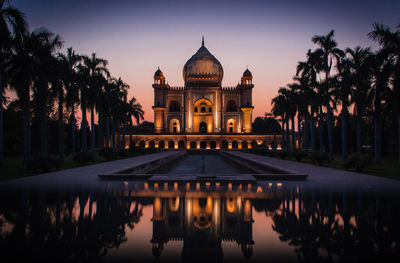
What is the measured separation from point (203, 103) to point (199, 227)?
57.2 metres

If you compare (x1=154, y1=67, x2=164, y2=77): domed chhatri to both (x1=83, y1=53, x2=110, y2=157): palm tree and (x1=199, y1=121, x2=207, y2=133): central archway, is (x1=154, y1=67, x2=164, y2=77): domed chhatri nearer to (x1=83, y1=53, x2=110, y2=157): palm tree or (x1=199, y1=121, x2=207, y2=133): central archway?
(x1=199, y1=121, x2=207, y2=133): central archway

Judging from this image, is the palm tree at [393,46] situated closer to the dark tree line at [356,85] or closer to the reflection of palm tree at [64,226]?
the dark tree line at [356,85]

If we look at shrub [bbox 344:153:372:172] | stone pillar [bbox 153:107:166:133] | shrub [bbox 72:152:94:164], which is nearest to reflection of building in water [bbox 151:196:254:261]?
shrub [bbox 344:153:372:172]

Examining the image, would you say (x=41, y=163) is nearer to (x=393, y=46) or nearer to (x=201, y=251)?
(x=201, y=251)

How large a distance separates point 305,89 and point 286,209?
2793 centimetres

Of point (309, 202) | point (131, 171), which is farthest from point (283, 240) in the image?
point (131, 171)

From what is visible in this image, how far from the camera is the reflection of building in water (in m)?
4.37

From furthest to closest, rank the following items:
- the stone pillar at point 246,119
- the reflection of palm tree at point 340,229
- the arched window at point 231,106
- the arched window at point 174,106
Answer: the arched window at point 231,106, the arched window at point 174,106, the stone pillar at point 246,119, the reflection of palm tree at point 340,229

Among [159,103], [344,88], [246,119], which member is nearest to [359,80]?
[344,88]

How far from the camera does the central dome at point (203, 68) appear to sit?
62094 mm

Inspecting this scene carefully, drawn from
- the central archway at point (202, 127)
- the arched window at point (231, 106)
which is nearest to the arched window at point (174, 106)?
the central archway at point (202, 127)

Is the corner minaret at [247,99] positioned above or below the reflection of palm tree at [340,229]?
above

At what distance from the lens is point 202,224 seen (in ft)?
18.4

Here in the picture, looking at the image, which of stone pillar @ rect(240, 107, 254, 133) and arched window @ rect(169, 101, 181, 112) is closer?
stone pillar @ rect(240, 107, 254, 133)
